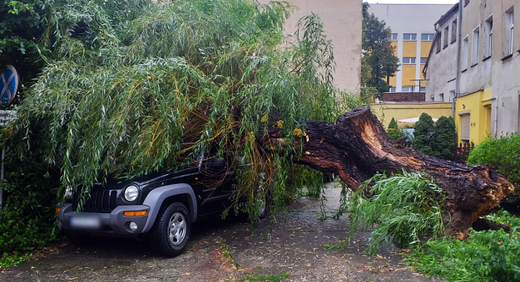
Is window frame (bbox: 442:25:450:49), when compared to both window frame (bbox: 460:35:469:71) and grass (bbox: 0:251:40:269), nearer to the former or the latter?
window frame (bbox: 460:35:469:71)

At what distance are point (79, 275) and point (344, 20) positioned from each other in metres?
16.7

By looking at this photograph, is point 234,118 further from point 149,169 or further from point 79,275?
point 79,275

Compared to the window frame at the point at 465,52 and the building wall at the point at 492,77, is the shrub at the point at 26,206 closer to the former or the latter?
the building wall at the point at 492,77

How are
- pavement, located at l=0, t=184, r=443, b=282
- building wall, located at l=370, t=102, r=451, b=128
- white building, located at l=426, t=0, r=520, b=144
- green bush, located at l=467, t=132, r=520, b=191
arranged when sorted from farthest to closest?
building wall, located at l=370, t=102, r=451, b=128
white building, located at l=426, t=0, r=520, b=144
green bush, located at l=467, t=132, r=520, b=191
pavement, located at l=0, t=184, r=443, b=282

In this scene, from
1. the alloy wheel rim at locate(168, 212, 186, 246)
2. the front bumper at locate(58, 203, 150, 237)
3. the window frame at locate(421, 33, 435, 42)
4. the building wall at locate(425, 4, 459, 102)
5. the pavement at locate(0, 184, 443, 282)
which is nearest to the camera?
the pavement at locate(0, 184, 443, 282)

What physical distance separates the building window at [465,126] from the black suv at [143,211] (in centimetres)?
1588

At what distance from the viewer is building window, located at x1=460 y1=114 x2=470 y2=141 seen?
19159 mm

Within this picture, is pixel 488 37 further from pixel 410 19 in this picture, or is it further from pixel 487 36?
pixel 410 19

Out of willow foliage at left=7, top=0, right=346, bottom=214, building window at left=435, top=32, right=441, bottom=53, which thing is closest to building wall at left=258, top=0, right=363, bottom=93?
building window at left=435, top=32, right=441, bottom=53

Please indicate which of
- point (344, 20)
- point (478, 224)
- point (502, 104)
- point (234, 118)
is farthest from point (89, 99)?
point (344, 20)

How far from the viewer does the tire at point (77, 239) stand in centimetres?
623

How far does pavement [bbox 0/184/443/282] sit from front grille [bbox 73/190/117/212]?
72 cm

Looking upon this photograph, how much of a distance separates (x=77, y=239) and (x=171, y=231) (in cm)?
155

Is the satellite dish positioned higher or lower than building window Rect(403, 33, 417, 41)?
lower
